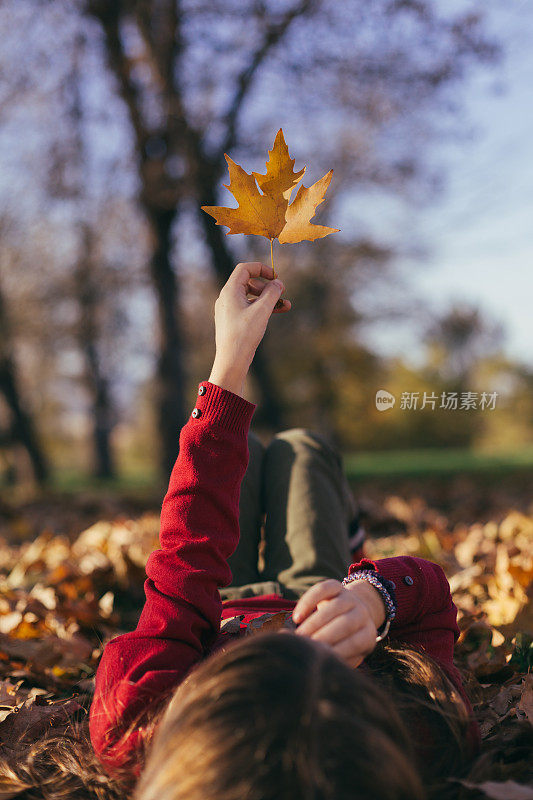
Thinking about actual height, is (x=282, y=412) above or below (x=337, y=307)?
below

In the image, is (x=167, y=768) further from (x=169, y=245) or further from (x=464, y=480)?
(x=464, y=480)

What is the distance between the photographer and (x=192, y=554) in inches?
54.2

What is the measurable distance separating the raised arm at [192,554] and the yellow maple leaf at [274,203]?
207 mm

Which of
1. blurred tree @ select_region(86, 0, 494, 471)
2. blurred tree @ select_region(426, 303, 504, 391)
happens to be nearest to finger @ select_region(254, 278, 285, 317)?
blurred tree @ select_region(86, 0, 494, 471)

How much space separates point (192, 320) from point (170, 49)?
12207 mm

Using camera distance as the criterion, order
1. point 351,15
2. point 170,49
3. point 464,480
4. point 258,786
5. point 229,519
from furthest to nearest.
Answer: point 464,480 < point 170,49 < point 351,15 < point 229,519 < point 258,786

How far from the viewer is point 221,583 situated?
1424 millimetres

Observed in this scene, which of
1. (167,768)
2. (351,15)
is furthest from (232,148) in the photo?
(167,768)

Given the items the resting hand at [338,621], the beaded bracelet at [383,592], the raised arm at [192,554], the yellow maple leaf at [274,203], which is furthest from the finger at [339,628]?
the yellow maple leaf at [274,203]

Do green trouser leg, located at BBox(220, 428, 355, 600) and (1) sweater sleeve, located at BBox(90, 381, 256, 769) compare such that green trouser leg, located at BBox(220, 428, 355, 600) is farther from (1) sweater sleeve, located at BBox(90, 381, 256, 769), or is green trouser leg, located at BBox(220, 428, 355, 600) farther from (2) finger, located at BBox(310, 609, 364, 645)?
(2) finger, located at BBox(310, 609, 364, 645)

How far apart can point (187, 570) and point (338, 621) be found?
14.0 inches

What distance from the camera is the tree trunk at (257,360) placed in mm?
7125

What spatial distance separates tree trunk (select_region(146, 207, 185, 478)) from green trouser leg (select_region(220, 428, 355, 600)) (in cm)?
467

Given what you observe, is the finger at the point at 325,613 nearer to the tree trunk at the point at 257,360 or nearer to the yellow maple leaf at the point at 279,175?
the yellow maple leaf at the point at 279,175
